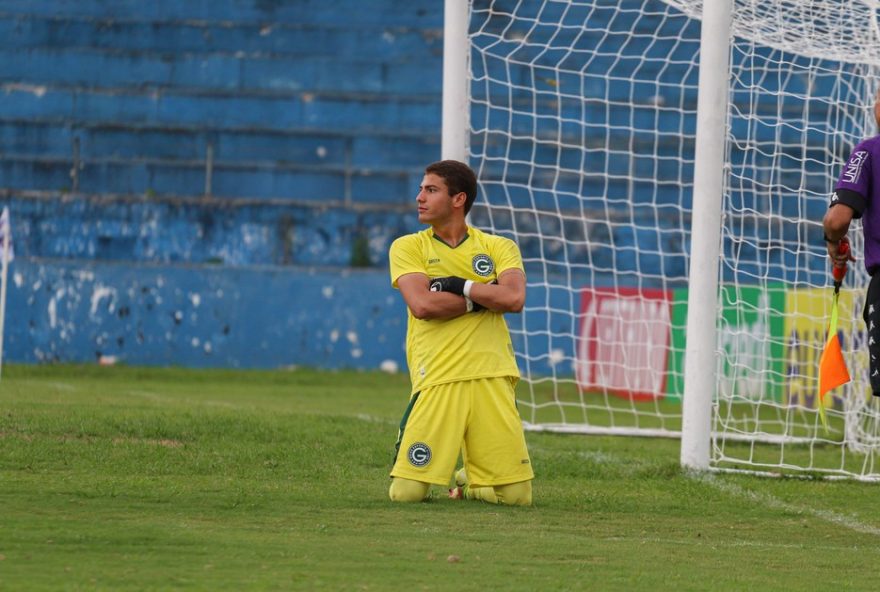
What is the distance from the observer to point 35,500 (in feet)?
17.5

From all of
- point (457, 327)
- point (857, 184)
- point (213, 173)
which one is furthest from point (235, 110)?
point (857, 184)

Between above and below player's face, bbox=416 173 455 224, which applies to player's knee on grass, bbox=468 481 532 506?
below

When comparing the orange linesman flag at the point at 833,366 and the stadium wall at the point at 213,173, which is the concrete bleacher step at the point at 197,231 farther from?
the orange linesman flag at the point at 833,366

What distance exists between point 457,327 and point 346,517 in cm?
101

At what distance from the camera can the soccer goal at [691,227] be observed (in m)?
7.90

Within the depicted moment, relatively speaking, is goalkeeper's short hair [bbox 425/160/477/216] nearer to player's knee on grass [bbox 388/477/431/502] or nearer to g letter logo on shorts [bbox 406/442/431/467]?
g letter logo on shorts [bbox 406/442/431/467]

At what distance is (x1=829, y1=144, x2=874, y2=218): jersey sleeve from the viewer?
5.11 m

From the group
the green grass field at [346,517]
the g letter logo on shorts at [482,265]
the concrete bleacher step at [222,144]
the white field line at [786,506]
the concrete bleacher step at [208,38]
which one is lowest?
the white field line at [786,506]

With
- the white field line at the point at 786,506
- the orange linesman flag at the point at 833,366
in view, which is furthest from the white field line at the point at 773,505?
the orange linesman flag at the point at 833,366

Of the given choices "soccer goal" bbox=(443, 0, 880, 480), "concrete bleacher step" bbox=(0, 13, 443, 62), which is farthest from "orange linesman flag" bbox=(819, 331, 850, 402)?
"concrete bleacher step" bbox=(0, 13, 443, 62)

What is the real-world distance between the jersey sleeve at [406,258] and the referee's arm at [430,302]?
0.10m

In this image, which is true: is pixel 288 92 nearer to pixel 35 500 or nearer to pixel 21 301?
pixel 21 301

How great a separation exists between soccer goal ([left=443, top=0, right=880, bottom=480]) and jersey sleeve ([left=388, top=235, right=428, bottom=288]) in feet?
6.72

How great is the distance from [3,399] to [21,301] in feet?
22.3
